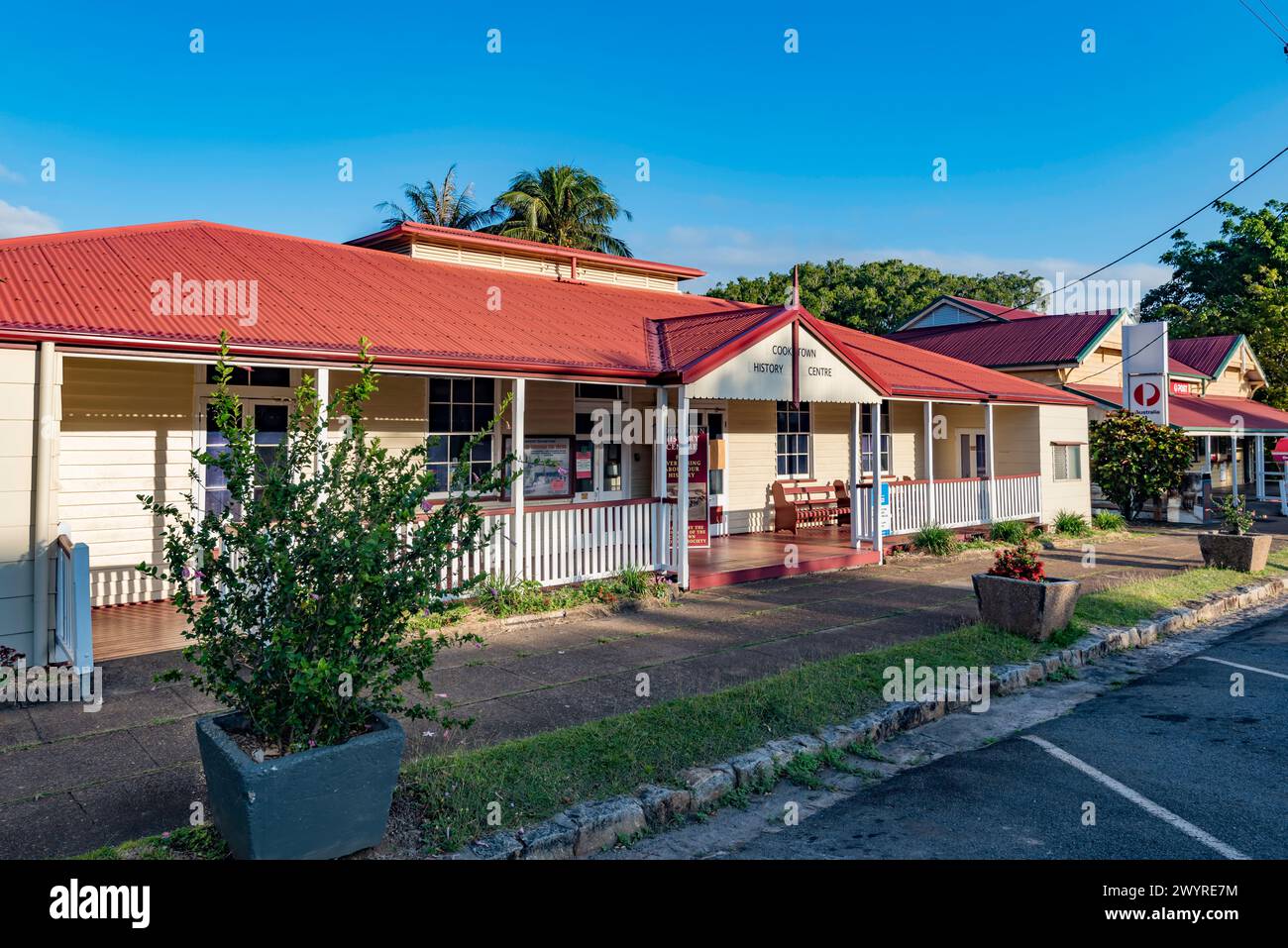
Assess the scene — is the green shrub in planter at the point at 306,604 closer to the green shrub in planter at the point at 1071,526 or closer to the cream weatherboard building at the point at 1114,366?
the green shrub in planter at the point at 1071,526

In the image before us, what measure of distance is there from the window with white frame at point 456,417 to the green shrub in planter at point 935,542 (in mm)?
7642

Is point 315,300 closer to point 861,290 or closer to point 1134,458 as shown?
point 1134,458

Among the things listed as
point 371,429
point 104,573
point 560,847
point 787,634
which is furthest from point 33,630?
point 787,634

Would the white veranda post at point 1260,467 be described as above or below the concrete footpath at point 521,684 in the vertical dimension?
above

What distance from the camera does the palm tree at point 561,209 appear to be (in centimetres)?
3809

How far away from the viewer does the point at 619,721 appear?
5.98m

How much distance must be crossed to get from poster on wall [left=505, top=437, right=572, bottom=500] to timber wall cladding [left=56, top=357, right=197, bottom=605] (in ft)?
14.1

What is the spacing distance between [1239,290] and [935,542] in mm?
42061

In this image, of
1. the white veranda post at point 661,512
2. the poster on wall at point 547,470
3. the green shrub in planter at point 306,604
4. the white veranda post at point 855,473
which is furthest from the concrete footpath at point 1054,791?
the poster on wall at point 547,470

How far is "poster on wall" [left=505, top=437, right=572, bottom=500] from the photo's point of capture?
1278cm

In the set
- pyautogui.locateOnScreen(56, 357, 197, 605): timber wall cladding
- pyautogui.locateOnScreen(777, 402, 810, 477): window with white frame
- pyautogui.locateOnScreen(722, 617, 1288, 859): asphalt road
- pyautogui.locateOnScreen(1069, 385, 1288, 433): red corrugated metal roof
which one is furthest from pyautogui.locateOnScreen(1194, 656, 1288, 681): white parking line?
pyautogui.locateOnScreen(1069, 385, 1288, 433): red corrugated metal roof

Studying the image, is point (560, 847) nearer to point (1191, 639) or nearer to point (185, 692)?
point (185, 692)

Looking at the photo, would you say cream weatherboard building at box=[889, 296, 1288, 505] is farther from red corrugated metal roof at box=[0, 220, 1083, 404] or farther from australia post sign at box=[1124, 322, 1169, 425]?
red corrugated metal roof at box=[0, 220, 1083, 404]

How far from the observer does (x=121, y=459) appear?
9734mm
